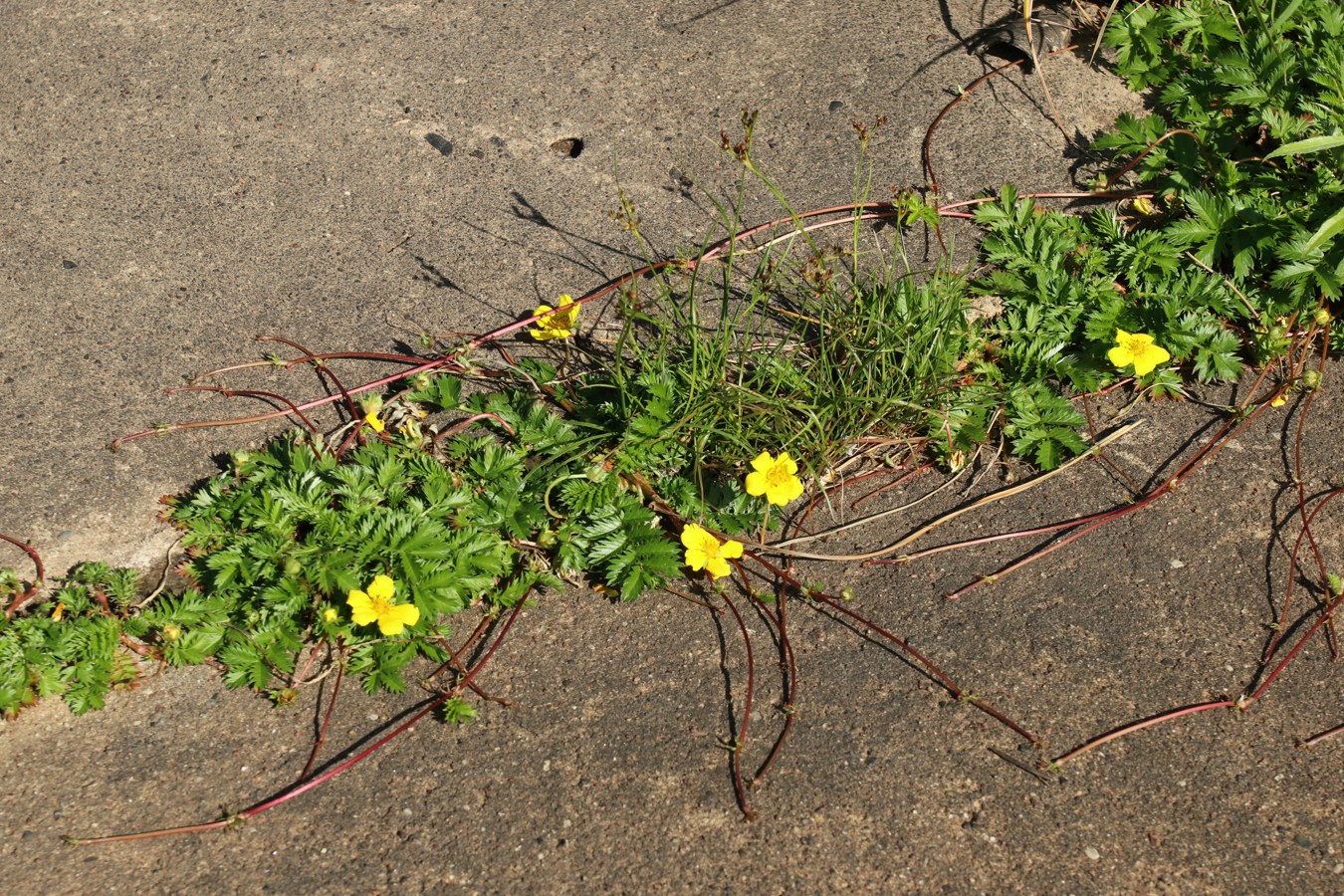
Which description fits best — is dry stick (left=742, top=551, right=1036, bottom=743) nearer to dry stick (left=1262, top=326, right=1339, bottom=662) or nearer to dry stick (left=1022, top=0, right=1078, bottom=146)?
dry stick (left=1262, top=326, right=1339, bottom=662)

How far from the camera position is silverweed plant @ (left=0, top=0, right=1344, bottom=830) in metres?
2.47

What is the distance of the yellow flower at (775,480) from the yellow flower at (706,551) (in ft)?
0.45

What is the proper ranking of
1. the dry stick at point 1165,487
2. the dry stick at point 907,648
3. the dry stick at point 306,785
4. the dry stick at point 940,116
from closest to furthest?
the dry stick at point 306,785
the dry stick at point 907,648
the dry stick at point 1165,487
the dry stick at point 940,116

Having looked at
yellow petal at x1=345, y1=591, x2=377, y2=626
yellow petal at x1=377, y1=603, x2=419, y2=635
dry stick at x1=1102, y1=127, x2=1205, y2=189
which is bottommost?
yellow petal at x1=377, y1=603, x2=419, y2=635

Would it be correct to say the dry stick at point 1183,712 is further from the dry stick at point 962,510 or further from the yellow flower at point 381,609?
the yellow flower at point 381,609

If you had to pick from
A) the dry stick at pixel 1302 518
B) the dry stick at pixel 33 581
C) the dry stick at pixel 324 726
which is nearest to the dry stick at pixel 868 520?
the dry stick at pixel 1302 518

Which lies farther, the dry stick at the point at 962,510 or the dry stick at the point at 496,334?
the dry stick at the point at 496,334

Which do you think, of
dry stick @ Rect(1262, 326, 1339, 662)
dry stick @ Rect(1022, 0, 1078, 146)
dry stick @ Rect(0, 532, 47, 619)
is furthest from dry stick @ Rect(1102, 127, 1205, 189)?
dry stick @ Rect(0, 532, 47, 619)

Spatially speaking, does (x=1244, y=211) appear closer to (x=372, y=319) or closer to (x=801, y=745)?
(x=801, y=745)

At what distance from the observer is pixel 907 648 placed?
2551mm

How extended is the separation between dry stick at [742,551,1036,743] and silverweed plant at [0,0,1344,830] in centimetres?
1

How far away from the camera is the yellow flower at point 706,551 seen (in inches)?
98.7

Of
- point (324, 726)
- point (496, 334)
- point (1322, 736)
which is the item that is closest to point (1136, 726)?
point (1322, 736)

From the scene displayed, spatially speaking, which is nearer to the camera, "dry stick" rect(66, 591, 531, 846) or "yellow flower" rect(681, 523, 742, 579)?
"dry stick" rect(66, 591, 531, 846)
